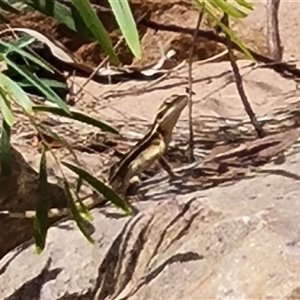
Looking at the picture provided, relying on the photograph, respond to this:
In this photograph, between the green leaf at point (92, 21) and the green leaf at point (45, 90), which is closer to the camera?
the green leaf at point (92, 21)

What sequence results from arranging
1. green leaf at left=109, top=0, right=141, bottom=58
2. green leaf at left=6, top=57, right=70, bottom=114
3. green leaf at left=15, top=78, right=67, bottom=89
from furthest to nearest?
green leaf at left=15, top=78, right=67, bottom=89
green leaf at left=6, top=57, right=70, bottom=114
green leaf at left=109, top=0, right=141, bottom=58

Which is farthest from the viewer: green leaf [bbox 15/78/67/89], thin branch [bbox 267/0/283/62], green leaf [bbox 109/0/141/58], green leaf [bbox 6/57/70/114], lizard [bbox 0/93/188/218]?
thin branch [bbox 267/0/283/62]

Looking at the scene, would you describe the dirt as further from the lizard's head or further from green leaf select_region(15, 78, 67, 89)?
the lizard's head

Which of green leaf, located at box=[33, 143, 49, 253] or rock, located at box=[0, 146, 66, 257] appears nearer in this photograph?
green leaf, located at box=[33, 143, 49, 253]

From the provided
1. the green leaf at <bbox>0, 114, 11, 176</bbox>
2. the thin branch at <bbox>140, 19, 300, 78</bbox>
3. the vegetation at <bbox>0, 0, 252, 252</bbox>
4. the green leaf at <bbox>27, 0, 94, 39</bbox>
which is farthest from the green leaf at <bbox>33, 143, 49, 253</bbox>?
the thin branch at <bbox>140, 19, 300, 78</bbox>

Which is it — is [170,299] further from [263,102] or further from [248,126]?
[263,102]

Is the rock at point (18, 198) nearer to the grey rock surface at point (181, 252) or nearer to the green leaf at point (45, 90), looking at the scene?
the grey rock surface at point (181, 252)

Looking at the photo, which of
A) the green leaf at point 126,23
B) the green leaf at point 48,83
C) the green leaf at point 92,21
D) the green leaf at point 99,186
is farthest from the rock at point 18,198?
the green leaf at point 126,23
